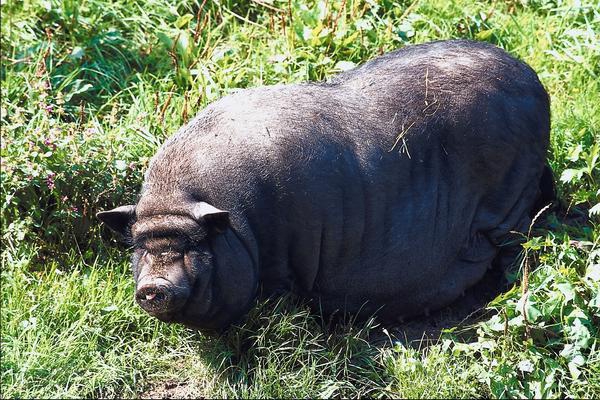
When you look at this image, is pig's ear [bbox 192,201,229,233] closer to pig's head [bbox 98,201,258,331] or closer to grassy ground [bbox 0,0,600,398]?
pig's head [bbox 98,201,258,331]

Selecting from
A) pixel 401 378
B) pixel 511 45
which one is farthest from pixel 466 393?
pixel 511 45

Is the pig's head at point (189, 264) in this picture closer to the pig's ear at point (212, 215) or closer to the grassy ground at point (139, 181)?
the pig's ear at point (212, 215)

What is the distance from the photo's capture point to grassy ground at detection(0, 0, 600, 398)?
19.6 ft

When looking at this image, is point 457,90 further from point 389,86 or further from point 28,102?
point 28,102

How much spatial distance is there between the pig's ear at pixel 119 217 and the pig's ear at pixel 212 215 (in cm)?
41

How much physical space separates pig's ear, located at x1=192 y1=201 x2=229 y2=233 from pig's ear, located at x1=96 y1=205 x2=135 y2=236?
41 cm

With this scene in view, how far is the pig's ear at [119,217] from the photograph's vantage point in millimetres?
5961

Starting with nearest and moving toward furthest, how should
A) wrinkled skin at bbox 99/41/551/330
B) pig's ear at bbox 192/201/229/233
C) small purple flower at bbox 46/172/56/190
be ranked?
pig's ear at bbox 192/201/229/233 < wrinkled skin at bbox 99/41/551/330 < small purple flower at bbox 46/172/56/190

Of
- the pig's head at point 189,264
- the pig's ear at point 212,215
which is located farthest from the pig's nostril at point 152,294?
the pig's ear at point 212,215

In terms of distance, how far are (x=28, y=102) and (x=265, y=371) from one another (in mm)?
2795

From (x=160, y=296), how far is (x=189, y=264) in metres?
0.23

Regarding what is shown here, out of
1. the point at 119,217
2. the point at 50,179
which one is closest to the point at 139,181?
the point at 50,179

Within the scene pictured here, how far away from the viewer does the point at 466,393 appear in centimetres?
593

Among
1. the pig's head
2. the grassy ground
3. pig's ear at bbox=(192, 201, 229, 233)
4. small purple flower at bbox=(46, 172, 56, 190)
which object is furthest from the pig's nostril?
small purple flower at bbox=(46, 172, 56, 190)
